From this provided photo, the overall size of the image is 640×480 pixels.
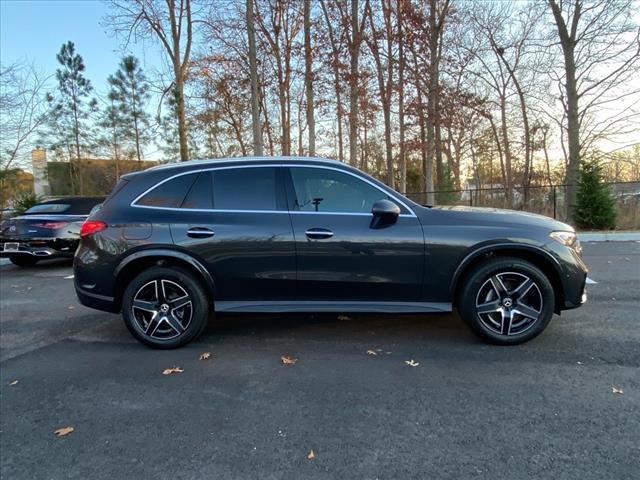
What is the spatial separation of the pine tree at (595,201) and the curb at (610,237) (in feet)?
4.53

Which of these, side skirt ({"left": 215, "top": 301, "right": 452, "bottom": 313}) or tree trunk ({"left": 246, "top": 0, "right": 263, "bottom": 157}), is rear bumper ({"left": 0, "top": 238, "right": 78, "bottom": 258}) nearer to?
side skirt ({"left": 215, "top": 301, "right": 452, "bottom": 313})

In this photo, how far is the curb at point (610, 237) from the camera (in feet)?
38.1

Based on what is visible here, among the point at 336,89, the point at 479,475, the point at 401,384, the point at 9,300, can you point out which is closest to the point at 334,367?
the point at 401,384

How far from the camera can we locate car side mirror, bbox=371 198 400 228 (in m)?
3.70

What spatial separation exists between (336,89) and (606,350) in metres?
16.7

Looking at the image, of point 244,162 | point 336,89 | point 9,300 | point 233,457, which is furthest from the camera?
point 336,89

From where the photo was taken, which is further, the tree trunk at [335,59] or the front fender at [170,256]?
the tree trunk at [335,59]

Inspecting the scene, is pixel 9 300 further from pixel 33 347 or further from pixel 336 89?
pixel 336 89

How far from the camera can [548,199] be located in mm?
15812

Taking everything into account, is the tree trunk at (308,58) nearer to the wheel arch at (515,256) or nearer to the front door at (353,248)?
the front door at (353,248)

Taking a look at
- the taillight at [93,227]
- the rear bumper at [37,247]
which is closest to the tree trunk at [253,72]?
the rear bumper at [37,247]

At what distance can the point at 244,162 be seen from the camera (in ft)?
13.7

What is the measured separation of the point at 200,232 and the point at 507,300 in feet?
9.60

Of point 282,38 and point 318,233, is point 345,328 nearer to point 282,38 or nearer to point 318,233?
Result: point 318,233
